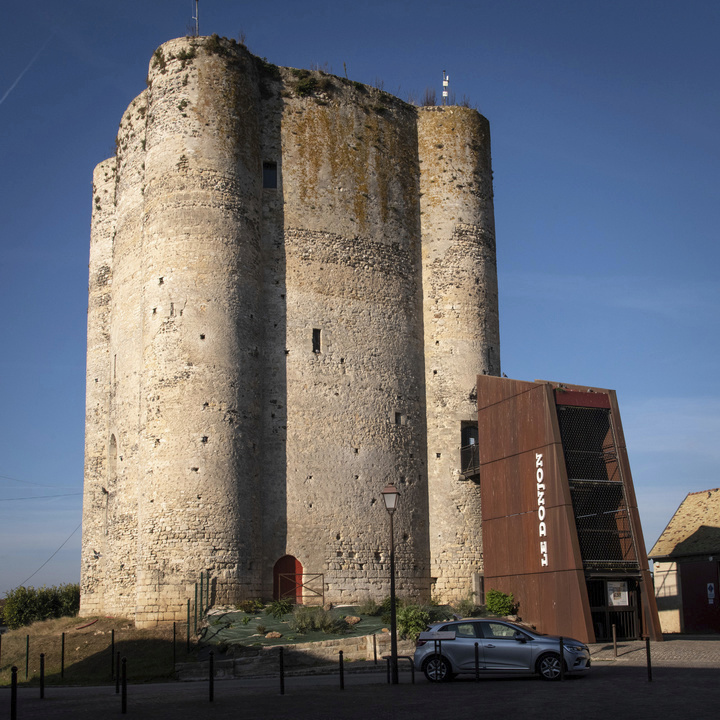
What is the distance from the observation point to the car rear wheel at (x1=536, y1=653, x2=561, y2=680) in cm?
1652

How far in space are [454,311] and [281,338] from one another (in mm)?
6807

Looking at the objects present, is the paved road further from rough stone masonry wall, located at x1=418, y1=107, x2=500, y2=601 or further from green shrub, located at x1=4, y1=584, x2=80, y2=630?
green shrub, located at x1=4, y1=584, x2=80, y2=630

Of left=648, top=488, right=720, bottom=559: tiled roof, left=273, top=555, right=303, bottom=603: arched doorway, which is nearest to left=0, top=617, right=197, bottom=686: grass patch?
left=273, top=555, right=303, bottom=603: arched doorway

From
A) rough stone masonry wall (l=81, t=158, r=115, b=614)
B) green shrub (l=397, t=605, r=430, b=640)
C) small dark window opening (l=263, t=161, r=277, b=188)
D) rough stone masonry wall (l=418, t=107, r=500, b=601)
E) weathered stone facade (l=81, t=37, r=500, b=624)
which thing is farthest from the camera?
rough stone masonry wall (l=81, t=158, r=115, b=614)

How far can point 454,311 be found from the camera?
Answer: 1332 inches

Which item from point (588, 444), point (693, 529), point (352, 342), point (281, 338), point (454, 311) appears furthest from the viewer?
point (693, 529)

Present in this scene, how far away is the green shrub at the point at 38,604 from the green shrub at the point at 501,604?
19.1 metres

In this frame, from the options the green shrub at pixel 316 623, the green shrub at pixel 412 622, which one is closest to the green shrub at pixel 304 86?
the green shrub at pixel 316 623

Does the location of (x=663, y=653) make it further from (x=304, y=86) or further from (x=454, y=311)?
(x=304, y=86)

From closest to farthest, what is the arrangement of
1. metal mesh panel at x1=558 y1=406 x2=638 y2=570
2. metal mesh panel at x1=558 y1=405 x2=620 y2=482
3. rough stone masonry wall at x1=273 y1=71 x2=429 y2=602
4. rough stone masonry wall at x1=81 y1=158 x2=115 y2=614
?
metal mesh panel at x1=558 y1=406 x2=638 y2=570, metal mesh panel at x1=558 y1=405 x2=620 y2=482, rough stone masonry wall at x1=273 y1=71 x2=429 y2=602, rough stone masonry wall at x1=81 y1=158 x2=115 y2=614

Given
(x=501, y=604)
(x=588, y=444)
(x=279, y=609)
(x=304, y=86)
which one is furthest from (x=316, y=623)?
(x=304, y=86)

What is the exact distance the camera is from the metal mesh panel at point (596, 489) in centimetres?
2555

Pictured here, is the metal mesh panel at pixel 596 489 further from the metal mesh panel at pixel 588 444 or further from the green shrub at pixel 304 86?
the green shrub at pixel 304 86

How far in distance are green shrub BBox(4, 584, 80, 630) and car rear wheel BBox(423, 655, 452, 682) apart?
2553 centimetres
